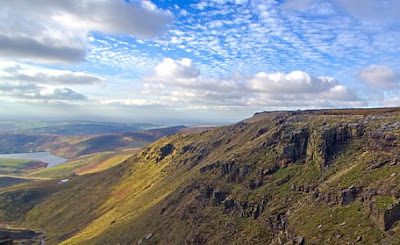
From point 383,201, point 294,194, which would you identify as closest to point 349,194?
point 383,201

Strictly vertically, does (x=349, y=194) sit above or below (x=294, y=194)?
above

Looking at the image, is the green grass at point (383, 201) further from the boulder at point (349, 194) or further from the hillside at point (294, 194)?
the boulder at point (349, 194)

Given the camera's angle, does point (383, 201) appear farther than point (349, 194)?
No

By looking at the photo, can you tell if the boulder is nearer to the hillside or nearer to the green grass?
the hillside

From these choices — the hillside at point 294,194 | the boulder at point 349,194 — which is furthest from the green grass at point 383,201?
the boulder at point 349,194

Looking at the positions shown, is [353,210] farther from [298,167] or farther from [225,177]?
[225,177]

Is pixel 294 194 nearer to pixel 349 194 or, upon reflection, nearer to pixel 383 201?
pixel 349 194

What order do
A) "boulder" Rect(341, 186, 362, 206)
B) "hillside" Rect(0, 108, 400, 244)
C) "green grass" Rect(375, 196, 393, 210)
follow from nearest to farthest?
1. "green grass" Rect(375, 196, 393, 210)
2. "hillside" Rect(0, 108, 400, 244)
3. "boulder" Rect(341, 186, 362, 206)

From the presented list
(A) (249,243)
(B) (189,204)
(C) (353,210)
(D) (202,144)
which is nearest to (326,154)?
(C) (353,210)

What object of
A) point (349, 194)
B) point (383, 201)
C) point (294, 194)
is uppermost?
point (383, 201)

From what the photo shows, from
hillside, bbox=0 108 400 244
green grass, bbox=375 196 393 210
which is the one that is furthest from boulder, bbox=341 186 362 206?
green grass, bbox=375 196 393 210

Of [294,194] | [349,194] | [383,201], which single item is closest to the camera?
[383,201]

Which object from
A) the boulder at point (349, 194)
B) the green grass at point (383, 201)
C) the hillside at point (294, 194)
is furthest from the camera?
the boulder at point (349, 194)
